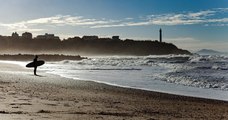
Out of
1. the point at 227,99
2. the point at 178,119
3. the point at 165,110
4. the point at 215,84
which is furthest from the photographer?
the point at 215,84

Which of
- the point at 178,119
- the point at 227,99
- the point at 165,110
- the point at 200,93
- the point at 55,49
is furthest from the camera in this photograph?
the point at 55,49

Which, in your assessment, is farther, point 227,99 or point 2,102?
point 227,99

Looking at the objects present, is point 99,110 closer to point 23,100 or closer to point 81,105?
point 81,105

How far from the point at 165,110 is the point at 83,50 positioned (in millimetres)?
183564

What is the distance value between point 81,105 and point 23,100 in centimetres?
203

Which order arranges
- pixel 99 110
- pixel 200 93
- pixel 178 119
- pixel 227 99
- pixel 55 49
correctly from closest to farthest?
pixel 178 119, pixel 99 110, pixel 227 99, pixel 200 93, pixel 55 49

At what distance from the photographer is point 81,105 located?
480 inches

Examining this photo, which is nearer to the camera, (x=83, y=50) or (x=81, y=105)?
(x=81, y=105)

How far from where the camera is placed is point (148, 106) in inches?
504

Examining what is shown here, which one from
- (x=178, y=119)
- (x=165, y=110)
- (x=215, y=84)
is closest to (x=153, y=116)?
(x=178, y=119)

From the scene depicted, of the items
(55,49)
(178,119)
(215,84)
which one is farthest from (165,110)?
(55,49)

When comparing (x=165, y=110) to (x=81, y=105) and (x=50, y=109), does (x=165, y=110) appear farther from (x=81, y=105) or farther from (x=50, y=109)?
(x=50, y=109)

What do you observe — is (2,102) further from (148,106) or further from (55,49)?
(55,49)

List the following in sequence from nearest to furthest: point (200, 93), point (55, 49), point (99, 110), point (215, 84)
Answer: point (99, 110) < point (200, 93) < point (215, 84) < point (55, 49)
